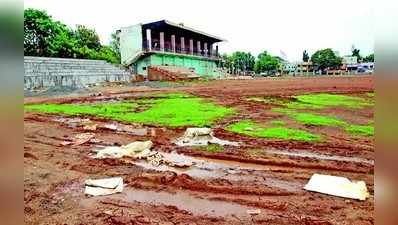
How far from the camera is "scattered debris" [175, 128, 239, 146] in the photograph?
3375mm

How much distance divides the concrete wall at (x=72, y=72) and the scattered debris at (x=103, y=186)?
33.8 inches

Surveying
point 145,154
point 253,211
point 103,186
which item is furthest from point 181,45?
point 253,211

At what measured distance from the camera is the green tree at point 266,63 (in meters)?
2.98

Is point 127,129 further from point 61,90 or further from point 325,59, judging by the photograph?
point 325,59

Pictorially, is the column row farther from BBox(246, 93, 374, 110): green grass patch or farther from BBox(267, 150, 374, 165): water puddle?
BBox(267, 150, 374, 165): water puddle

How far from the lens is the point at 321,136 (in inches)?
125

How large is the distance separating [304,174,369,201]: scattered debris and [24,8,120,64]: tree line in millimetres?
1823

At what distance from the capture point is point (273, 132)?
341 cm

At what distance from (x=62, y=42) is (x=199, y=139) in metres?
1.41

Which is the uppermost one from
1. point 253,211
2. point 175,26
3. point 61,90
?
point 175,26

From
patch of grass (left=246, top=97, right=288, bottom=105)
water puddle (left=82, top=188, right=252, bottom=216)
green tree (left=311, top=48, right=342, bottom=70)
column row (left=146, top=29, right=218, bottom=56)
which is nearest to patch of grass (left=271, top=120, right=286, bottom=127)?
patch of grass (left=246, top=97, right=288, bottom=105)
